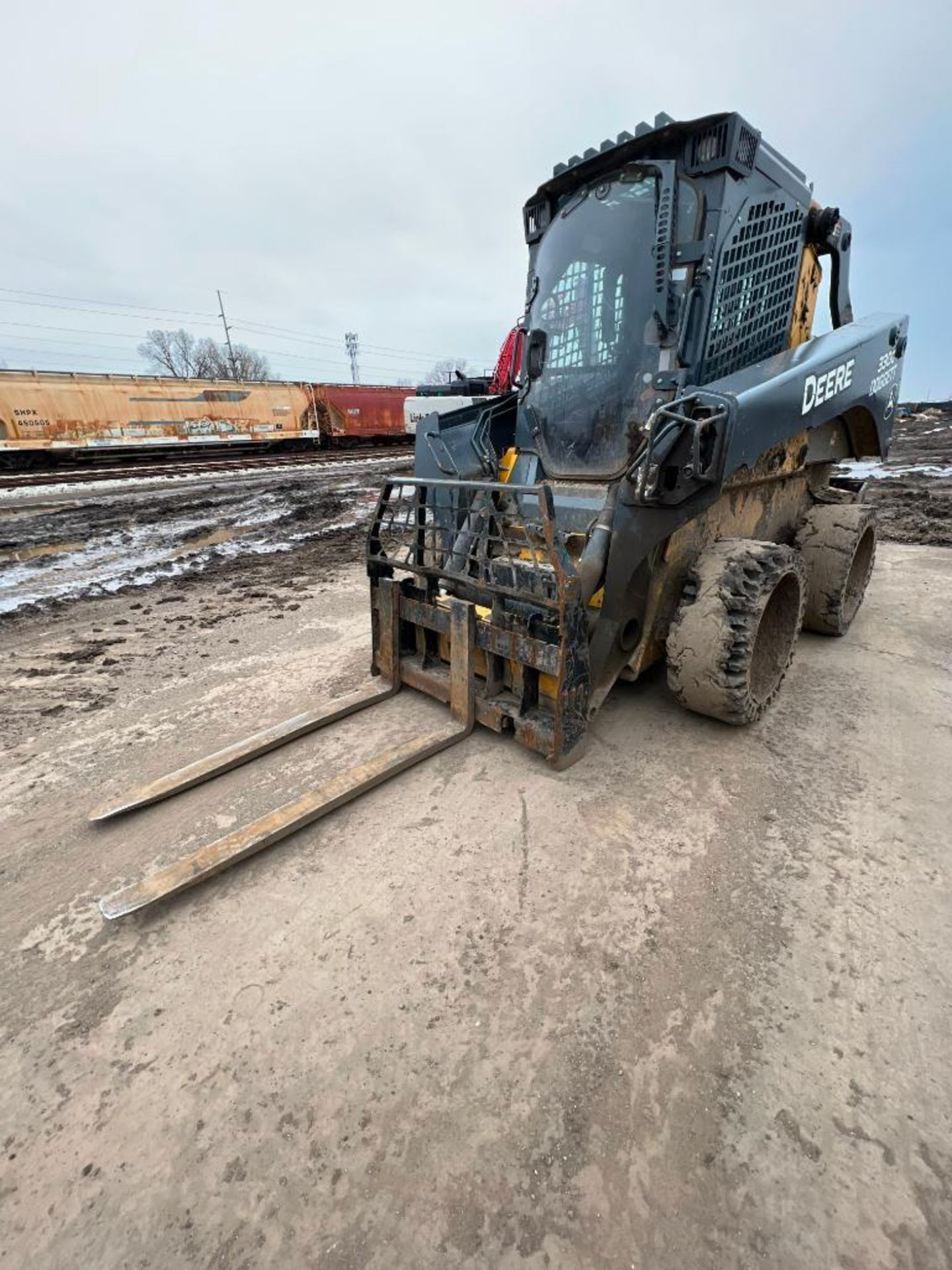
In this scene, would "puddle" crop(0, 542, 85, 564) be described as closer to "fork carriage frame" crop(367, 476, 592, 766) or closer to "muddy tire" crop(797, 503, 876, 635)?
"fork carriage frame" crop(367, 476, 592, 766)

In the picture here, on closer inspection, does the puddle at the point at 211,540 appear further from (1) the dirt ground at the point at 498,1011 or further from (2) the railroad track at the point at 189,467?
(2) the railroad track at the point at 189,467

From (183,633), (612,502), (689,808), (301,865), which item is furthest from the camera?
(183,633)

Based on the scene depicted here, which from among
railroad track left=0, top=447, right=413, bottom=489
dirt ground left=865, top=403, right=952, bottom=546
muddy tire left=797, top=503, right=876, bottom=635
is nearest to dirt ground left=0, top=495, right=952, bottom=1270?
muddy tire left=797, top=503, right=876, bottom=635

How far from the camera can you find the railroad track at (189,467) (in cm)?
1612

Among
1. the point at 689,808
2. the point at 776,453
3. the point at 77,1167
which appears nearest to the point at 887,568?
the point at 776,453

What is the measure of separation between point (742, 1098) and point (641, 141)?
14.5 ft

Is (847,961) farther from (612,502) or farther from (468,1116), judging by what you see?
(612,502)

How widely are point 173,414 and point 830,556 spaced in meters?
24.7

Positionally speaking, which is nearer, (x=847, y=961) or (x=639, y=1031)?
(x=639, y=1031)

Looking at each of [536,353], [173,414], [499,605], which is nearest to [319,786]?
[499,605]

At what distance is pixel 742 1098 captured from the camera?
5.33ft

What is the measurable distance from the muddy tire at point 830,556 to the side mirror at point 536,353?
2.42m

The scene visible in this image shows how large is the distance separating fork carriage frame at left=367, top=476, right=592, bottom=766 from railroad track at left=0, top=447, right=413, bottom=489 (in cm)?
1544

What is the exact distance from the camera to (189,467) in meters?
19.6
